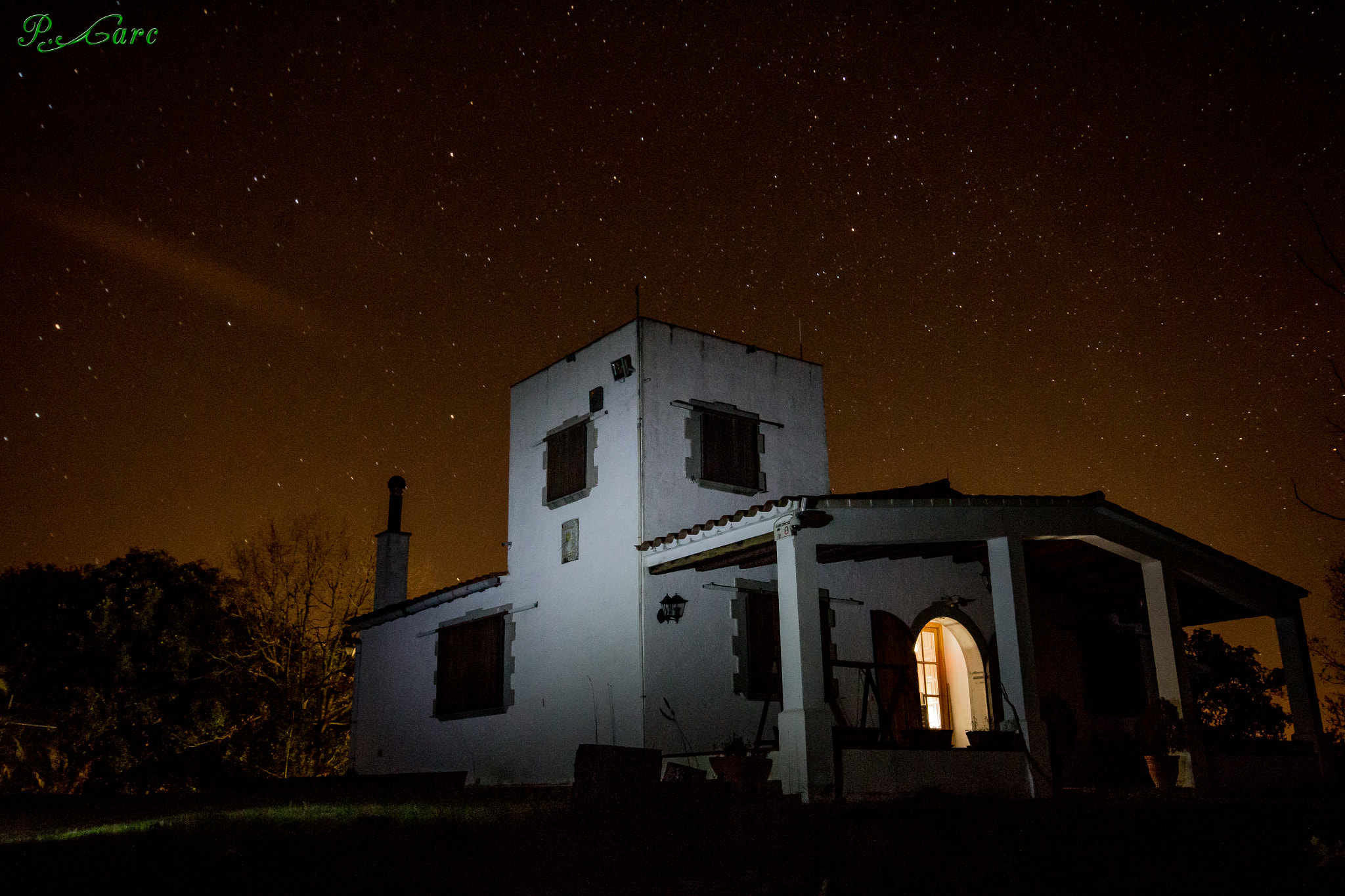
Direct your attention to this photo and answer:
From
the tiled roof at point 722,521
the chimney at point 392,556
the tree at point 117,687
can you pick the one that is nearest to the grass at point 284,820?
the tiled roof at point 722,521

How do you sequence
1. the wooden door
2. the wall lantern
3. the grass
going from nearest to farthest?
the grass → the wall lantern → the wooden door

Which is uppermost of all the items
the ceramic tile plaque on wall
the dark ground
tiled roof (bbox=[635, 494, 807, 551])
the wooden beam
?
the ceramic tile plaque on wall

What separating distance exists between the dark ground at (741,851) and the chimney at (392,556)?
10327 mm

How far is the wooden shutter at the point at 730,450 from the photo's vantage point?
1424 cm

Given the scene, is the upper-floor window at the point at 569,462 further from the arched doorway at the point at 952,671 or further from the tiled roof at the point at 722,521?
Answer: the arched doorway at the point at 952,671

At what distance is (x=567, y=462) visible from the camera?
14977 millimetres

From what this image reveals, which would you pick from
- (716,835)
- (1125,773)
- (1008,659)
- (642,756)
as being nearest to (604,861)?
(716,835)

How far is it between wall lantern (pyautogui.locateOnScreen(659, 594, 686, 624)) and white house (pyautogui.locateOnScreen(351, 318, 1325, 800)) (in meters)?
0.03

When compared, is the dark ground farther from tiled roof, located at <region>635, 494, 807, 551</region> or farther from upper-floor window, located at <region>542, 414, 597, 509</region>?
upper-floor window, located at <region>542, 414, 597, 509</region>

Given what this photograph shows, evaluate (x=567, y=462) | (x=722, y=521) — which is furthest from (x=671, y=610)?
(x=567, y=462)

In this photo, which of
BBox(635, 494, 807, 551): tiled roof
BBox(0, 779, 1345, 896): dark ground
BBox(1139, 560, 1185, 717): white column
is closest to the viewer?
BBox(0, 779, 1345, 896): dark ground

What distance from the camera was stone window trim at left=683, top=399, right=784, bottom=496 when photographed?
14.0m

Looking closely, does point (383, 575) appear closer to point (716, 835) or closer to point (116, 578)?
point (116, 578)

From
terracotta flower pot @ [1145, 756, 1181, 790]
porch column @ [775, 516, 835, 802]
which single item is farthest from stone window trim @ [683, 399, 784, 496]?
terracotta flower pot @ [1145, 756, 1181, 790]
